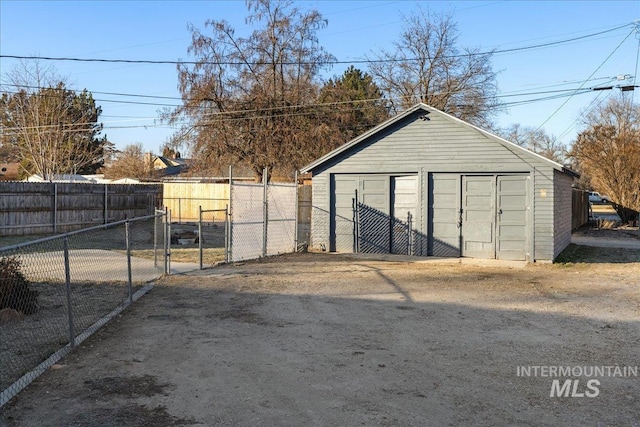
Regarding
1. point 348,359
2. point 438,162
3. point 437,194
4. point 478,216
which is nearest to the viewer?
point 348,359

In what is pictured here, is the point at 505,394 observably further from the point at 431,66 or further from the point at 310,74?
the point at 431,66

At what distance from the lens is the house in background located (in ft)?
48.2

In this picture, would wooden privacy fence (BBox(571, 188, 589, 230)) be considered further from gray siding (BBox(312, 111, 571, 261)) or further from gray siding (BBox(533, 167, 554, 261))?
gray siding (BBox(533, 167, 554, 261))

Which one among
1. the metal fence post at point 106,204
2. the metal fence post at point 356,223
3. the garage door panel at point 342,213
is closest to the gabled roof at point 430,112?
the garage door panel at point 342,213

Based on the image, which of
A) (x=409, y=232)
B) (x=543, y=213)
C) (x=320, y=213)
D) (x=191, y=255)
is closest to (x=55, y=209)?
(x=191, y=255)

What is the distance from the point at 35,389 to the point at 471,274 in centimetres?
973

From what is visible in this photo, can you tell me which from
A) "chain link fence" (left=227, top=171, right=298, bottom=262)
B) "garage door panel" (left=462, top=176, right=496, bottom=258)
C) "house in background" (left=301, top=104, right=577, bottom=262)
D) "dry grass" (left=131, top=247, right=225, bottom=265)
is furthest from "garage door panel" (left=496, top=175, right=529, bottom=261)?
"dry grass" (left=131, top=247, right=225, bottom=265)

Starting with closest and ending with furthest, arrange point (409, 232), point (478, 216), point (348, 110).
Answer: point (478, 216) < point (409, 232) < point (348, 110)

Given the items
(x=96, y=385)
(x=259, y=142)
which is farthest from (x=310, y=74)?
(x=96, y=385)

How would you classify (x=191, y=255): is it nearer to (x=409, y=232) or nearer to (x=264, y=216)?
(x=264, y=216)

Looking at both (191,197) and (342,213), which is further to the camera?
(191,197)

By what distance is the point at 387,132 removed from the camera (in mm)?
16203

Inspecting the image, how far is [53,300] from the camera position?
29.4ft

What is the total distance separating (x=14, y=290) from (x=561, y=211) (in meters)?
14.6
